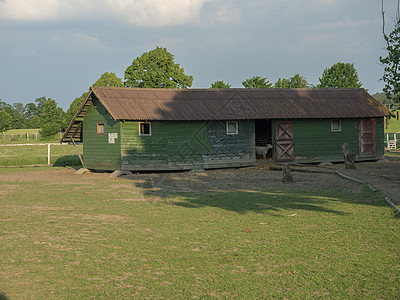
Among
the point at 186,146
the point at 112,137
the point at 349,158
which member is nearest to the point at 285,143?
the point at 349,158

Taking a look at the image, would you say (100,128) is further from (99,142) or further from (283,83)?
(283,83)

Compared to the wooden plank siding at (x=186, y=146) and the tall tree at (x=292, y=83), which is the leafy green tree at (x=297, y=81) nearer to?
the tall tree at (x=292, y=83)

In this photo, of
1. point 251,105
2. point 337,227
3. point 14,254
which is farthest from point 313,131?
point 14,254

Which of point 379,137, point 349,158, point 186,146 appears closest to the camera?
point 349,158

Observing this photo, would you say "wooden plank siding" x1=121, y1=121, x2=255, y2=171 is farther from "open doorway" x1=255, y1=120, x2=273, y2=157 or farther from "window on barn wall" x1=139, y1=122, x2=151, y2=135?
"open doorway" x1=255, y1=120, x2=273, y2=157

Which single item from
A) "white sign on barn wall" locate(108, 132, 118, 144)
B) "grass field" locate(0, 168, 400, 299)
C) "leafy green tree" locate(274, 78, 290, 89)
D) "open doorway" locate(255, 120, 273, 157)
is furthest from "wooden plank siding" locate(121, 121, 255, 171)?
"leafy green tree" locate(274, 78, 290, 89)

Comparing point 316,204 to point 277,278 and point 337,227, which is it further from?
point 277,278

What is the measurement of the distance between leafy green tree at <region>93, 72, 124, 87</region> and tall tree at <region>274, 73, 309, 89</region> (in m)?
33.0

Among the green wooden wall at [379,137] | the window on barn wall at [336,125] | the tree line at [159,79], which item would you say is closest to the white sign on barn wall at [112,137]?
the window on barn wall at [336,125]

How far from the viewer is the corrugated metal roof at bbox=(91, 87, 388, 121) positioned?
25.7m

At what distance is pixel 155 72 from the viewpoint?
216 feet

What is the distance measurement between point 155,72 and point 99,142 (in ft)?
133

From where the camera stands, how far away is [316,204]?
12.8 meters

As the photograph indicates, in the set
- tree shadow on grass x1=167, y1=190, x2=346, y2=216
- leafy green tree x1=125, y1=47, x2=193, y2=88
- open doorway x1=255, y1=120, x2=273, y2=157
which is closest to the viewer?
tree shadow on grass x1=167, y1=190, x2=346, y2=216
